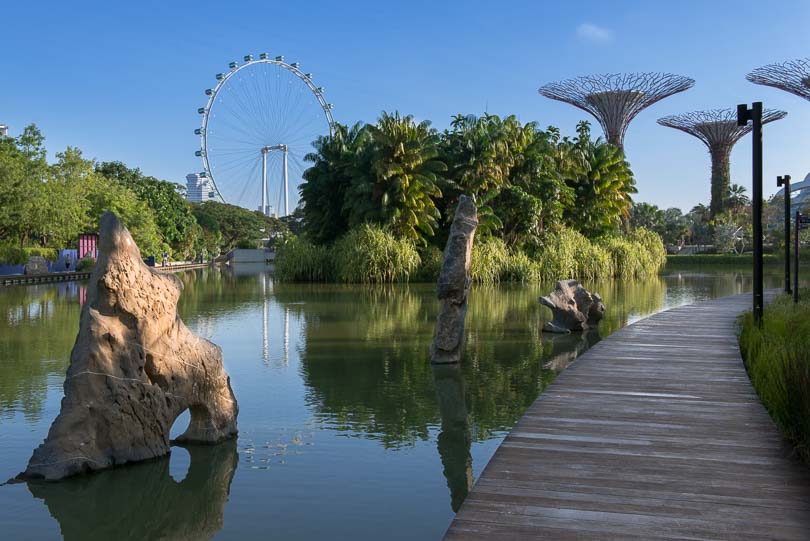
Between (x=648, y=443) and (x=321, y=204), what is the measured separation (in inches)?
1379

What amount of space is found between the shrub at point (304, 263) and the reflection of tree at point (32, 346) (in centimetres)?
1262

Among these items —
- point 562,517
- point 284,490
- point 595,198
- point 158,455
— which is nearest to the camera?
point 562,517

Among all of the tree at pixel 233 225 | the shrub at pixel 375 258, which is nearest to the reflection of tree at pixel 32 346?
the shrub at pixel 375 258

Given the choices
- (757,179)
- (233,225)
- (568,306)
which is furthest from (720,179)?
(757,179)

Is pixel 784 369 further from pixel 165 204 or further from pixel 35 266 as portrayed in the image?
pixel 165 204

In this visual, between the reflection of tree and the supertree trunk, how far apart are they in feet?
214

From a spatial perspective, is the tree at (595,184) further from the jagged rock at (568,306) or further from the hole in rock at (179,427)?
the hole in rock at (179,427)

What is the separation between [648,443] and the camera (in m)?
5.67

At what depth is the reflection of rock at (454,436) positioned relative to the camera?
626cm

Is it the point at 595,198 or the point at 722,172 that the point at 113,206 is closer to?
the point at 595,198

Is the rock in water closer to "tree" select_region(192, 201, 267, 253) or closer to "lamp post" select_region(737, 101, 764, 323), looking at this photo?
"lamp post" select_region(737, 101, 764, 323)

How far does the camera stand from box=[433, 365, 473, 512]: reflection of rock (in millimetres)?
6262

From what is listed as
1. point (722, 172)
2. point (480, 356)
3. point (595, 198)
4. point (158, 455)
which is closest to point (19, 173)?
point (595, 198)

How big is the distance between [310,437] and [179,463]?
134 cm
